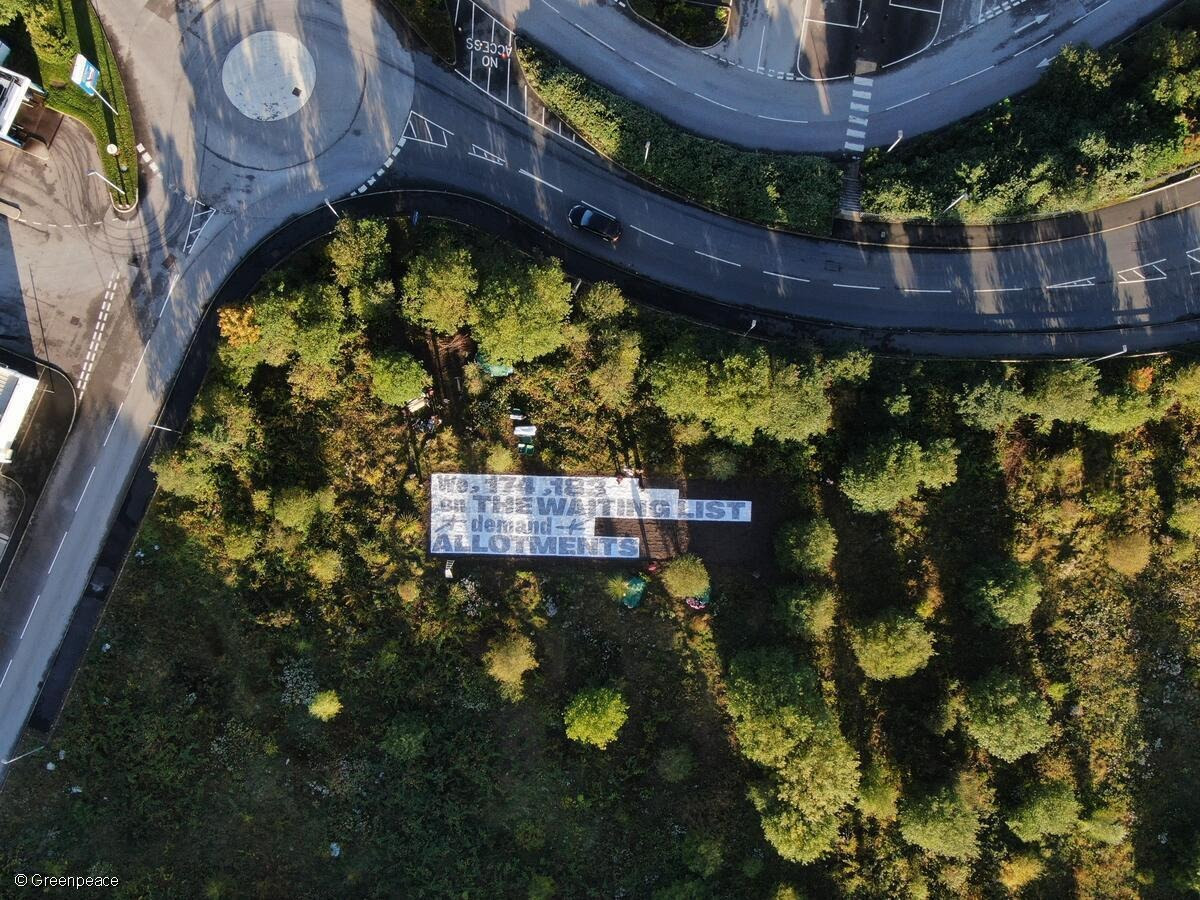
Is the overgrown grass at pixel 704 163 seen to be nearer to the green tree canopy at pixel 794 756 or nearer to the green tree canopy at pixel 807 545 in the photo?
the green tree canopy at pixel 807 545

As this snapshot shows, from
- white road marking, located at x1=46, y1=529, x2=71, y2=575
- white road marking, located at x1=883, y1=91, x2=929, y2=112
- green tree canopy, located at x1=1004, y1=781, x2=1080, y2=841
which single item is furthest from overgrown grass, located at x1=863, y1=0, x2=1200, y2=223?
white road marking, located at x1=46, y1=529, x2=71, y2=575

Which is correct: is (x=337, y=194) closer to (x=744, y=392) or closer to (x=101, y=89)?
(x=101, y=89)

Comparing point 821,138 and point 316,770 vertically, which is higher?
point 821,138

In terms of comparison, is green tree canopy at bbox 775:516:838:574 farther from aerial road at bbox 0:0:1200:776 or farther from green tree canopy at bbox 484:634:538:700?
green tree canopy at bbox 484:634:538:700

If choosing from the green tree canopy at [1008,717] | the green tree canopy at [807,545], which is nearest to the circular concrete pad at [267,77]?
the green tree canopy at [807,545]

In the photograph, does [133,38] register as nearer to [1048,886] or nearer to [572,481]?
[572,481]

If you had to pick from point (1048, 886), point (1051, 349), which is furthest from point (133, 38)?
point (1048, 886)
